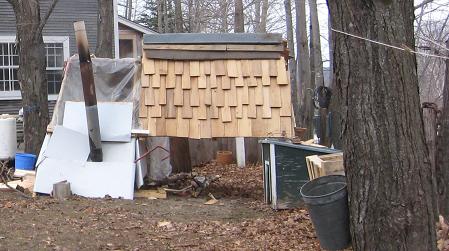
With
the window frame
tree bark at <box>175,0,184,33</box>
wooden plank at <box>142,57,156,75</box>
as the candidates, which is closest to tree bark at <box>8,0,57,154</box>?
wooden plank at <box>142,57,156,75</box>

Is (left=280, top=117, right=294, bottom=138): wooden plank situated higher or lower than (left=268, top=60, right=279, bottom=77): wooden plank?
lower

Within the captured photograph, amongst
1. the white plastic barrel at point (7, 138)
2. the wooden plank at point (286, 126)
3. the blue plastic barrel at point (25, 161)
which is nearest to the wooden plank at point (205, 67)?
the wooden plank at point (286, 126)

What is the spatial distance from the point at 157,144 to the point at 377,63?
280 inches

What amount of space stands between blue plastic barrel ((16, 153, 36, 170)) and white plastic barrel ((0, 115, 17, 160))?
154cm

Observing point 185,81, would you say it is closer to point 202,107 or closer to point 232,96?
point 202,107

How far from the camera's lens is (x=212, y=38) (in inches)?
426

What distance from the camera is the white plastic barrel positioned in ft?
41.7

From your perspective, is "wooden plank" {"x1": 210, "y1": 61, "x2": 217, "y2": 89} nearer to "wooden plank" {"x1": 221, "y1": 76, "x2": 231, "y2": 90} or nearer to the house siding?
"wooden plank" {"x1": 221, "y1": 76, "x2": 231, "y2": 90}

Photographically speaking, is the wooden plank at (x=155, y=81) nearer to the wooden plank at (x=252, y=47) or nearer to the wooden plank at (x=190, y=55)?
the wooden plank at (x=190, y=55)

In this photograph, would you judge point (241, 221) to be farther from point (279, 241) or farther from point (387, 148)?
point (387, 148)

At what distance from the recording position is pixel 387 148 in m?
4.52

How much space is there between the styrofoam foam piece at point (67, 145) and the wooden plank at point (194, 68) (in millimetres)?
2065

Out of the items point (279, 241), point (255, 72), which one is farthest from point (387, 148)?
point (255, 72)

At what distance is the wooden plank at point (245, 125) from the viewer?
412 inches
